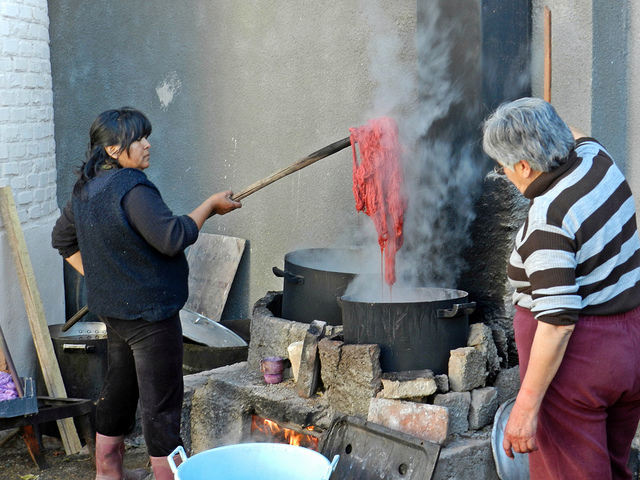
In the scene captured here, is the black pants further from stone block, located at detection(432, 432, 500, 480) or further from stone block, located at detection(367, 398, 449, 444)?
stone block, located at detection(432, 432, 500, 480)

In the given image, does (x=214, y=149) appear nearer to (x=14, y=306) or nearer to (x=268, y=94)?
(x=268, y=94)

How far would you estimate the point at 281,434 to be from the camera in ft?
13.4

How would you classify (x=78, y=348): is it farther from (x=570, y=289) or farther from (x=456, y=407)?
(x=570, y=289)

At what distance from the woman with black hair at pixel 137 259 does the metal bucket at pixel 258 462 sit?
58 centimetres

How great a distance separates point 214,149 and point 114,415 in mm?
3326

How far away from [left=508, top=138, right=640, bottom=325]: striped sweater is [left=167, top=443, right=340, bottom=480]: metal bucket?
1.13 m

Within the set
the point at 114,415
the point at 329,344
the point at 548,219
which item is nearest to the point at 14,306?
the point at 114,415

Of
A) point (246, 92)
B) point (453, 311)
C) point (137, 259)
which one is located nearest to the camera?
point (137, 259)

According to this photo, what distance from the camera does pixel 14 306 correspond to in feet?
17.6

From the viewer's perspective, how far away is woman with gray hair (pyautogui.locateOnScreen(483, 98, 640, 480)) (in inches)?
95.4

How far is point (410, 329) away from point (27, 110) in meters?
3.69

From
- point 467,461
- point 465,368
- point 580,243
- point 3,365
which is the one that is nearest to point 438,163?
point 465,368

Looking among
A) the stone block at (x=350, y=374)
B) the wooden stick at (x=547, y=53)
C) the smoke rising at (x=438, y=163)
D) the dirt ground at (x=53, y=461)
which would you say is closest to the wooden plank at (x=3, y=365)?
the dirt ground at (x=53, y=461)

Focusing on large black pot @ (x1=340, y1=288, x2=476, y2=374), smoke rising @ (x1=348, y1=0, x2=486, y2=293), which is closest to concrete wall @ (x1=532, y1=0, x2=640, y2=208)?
smoke rising @ (x1=348, y1=0, x2=486, y2=293)
